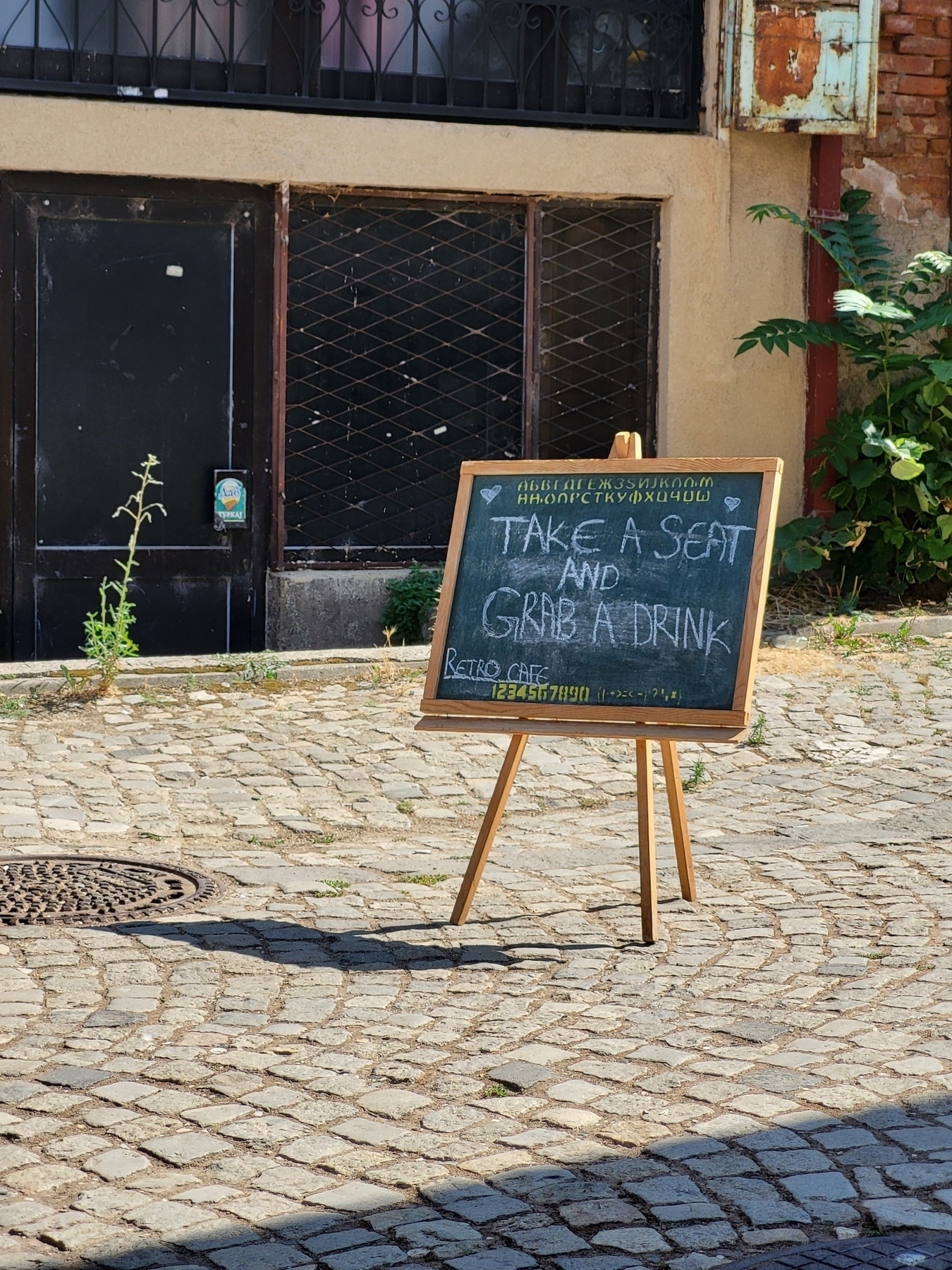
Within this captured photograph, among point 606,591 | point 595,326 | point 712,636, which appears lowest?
point 712,636

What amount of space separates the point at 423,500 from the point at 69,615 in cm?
212

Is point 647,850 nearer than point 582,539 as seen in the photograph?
Yes

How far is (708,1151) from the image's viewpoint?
3.44 metres

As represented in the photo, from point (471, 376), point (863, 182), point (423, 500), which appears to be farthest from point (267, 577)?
point (863, 182)

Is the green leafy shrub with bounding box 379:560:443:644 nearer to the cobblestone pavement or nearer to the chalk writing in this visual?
the cobblestone pavement

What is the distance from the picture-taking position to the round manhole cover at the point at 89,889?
16.6 feet

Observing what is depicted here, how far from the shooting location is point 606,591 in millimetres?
5070

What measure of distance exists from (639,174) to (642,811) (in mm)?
5995

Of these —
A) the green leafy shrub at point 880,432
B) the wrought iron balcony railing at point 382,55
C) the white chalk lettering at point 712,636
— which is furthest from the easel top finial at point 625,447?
the wrought iron balcony railing at point 382,55

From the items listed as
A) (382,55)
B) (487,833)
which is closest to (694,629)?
(487,833)

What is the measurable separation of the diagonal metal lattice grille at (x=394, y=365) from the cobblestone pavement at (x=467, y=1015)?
274 cm

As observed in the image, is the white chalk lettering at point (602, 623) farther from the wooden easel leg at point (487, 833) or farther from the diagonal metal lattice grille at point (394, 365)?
the diagonal metal lattice grille at point (394, 365)

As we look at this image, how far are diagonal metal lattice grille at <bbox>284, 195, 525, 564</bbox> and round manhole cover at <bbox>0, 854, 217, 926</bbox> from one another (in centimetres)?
434

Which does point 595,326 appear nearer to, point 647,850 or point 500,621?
point 500,621
